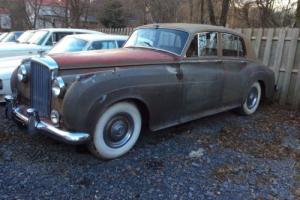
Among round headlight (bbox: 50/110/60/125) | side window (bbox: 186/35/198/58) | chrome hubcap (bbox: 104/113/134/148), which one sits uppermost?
side window (bbox: 186/35/198/58)

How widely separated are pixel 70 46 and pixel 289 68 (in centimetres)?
499

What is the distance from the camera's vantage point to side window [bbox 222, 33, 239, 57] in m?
5.70

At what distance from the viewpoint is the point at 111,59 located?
424 centimetres

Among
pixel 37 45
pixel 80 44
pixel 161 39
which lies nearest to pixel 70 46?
pixel 80 44

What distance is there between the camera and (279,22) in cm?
1552

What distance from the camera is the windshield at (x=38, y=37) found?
9969mm

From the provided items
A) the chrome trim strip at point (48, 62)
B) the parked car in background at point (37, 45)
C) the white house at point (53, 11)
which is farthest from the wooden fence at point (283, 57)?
the white house at point (53, 11)

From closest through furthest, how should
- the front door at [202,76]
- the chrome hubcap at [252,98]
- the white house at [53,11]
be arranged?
the front door at [202,76]
the chrome hubcap at [252,98]
the white house at [53,11]

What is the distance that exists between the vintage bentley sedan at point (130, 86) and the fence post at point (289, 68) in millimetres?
→ 1697

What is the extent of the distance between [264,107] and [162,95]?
12.0ft

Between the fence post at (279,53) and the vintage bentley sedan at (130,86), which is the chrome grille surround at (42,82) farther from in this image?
the fence post at (279,53)

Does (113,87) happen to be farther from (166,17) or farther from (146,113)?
(166,17)

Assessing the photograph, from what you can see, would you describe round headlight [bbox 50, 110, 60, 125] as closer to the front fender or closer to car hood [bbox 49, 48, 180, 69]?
car hood [bbox 49, 48, 180, 69]

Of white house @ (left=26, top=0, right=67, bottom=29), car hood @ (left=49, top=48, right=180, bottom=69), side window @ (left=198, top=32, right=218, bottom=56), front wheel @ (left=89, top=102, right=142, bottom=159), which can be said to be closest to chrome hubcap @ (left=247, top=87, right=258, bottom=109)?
side window @ (left=198, top=32, right=218, bottom=56)
